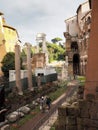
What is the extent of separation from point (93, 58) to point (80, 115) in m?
2.58

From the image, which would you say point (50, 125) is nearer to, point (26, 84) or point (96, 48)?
point (96, 48)

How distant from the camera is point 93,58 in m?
12.0

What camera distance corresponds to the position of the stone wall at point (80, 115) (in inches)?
457

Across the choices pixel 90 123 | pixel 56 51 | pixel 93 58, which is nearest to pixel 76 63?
pixel 56 51

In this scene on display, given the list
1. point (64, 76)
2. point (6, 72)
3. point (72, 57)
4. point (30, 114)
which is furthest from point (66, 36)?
point (30, 114)

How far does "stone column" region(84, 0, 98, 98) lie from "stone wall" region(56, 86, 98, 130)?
471 millimetres

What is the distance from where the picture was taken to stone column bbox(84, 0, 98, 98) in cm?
1191

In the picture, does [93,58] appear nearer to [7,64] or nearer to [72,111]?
[72,111]

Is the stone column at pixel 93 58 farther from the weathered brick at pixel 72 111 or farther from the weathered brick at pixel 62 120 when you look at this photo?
the weathered brick at pixel 62 120

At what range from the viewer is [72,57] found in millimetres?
61062

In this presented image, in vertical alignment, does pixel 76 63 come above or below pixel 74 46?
below

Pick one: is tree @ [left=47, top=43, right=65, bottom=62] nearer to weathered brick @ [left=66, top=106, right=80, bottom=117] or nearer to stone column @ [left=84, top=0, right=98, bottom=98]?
weathered brick @ [left=66, top=106, right=80, bottom=117]

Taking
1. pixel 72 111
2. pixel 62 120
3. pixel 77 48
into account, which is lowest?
pixel 62 120

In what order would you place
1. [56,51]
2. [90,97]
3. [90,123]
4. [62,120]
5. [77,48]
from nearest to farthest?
[90,123]
[90,97]
[62,120]
[77,48]
[56,51]
